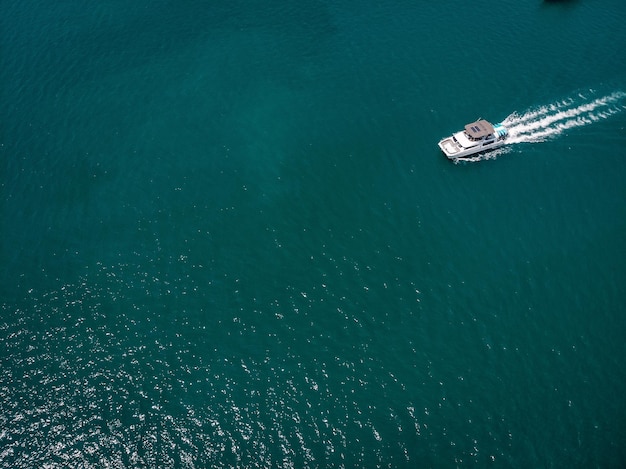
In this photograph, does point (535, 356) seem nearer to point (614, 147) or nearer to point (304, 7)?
point (614, 147)

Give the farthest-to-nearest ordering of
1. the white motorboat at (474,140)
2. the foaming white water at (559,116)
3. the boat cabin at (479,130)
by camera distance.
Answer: the foaming white water at (559,116) < the white motorboat at (474,140) < the boat cabin at (479,130)

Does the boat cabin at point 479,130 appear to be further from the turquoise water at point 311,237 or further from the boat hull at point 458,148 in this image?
the turquoise water at point 311,237

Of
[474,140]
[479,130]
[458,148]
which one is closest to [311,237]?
[458,148]

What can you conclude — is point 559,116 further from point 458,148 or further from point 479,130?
point 458,148

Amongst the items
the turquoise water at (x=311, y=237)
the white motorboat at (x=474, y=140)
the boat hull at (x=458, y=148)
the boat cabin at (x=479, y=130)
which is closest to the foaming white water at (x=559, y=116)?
the turquoise water at (x=311, y=237)

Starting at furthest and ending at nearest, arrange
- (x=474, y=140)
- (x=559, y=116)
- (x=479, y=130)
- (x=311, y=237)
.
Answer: (x=559, y=116)
(x=479, y=130)
(x=474, y=140)
(x=311, y=237)

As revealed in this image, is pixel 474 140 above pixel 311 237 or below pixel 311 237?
above
